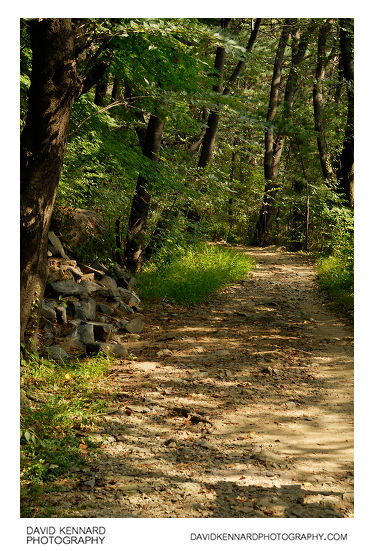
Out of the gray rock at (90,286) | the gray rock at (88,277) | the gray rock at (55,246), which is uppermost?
Result: the gray rock at (55,246)

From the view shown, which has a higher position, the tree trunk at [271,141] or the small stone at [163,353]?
the tree trunk at [271,141]

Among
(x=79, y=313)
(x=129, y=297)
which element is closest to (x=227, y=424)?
(x=79, y=313)

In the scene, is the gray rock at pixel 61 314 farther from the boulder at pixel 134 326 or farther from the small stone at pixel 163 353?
the small stone at pixel 163 353

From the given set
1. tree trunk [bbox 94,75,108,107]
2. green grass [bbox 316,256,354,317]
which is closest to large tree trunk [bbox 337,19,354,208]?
green grass [bbox 316,256,354,317]

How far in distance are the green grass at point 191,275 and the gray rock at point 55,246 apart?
5.19 feet

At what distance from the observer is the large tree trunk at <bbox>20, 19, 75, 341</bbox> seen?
4445 millimetres

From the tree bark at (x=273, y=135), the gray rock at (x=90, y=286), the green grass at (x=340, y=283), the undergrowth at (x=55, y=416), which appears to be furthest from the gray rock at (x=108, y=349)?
Result: the tree bark at (x=273, y=135)

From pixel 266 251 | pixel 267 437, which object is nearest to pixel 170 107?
pixel 267 437

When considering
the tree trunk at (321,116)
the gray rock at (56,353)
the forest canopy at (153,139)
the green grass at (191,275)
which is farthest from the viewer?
A: the tree trunk at (321,116)

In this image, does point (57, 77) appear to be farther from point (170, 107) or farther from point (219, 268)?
point (219, 268)

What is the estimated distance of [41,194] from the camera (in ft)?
15.6

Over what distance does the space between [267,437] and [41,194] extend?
3.08 meters

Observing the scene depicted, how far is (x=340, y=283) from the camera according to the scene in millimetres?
9422

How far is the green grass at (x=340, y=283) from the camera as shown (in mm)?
8500
